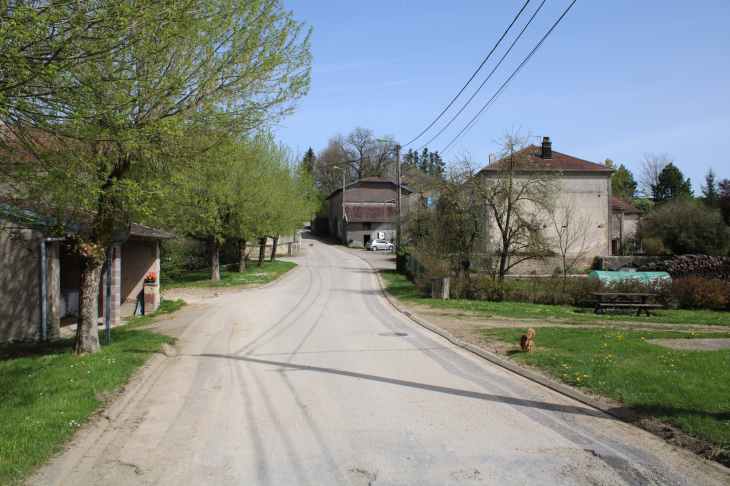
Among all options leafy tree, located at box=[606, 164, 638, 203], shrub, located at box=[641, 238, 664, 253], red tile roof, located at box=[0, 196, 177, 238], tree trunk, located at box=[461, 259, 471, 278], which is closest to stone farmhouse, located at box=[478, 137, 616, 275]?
shrub, located at box=[641, 238, 664, 253]

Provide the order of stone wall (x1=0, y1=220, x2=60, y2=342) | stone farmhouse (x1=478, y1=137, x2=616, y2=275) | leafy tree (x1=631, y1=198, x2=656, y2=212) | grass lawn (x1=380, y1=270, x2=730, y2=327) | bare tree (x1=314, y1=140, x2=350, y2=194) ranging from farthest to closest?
bare tree (x1=314, y1=140, x2=350, y2=194) → leafy tree (x1=631, y1=198, x2=656, y2=212) → stone farmhouse (x1=478, y1=137, x2=616, y2=275) → grass lawn (x1=380, y1=270, x2=730, y2=327) → stone wall (x1=0, y1=220, x2=60, y2=342)

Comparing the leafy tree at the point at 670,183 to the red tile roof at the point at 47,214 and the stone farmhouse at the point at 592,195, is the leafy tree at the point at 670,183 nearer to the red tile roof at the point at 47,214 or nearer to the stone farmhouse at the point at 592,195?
the stone farmhouse at the point at 592,195

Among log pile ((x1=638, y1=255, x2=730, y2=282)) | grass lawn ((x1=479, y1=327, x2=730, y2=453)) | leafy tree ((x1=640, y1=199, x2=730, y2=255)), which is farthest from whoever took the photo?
leafy tree ((x1=640, y1=199, x2=730, y2=255))

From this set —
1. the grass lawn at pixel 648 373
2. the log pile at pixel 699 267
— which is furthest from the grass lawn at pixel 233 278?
the log pile at pixel 699 267

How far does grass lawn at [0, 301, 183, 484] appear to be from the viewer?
466cm

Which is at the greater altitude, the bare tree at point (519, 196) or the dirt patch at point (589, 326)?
the bare tree at point (519, 196)

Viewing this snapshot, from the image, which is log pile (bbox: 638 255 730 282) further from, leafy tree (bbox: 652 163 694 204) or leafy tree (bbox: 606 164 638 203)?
leafy tree (bbox: 606 164 638 203)

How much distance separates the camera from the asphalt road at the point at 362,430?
4.42 meters

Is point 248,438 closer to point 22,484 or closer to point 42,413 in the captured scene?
point 22,484

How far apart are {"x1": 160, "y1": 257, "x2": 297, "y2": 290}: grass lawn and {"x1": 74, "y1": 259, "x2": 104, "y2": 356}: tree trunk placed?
655 inches

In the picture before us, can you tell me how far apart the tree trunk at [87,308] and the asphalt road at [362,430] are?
4.98 feet

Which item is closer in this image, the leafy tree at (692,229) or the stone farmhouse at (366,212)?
the leafy tree at (692,229)

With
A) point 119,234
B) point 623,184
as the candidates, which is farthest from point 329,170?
point 119,234

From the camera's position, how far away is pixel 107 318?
9812 millimetres
